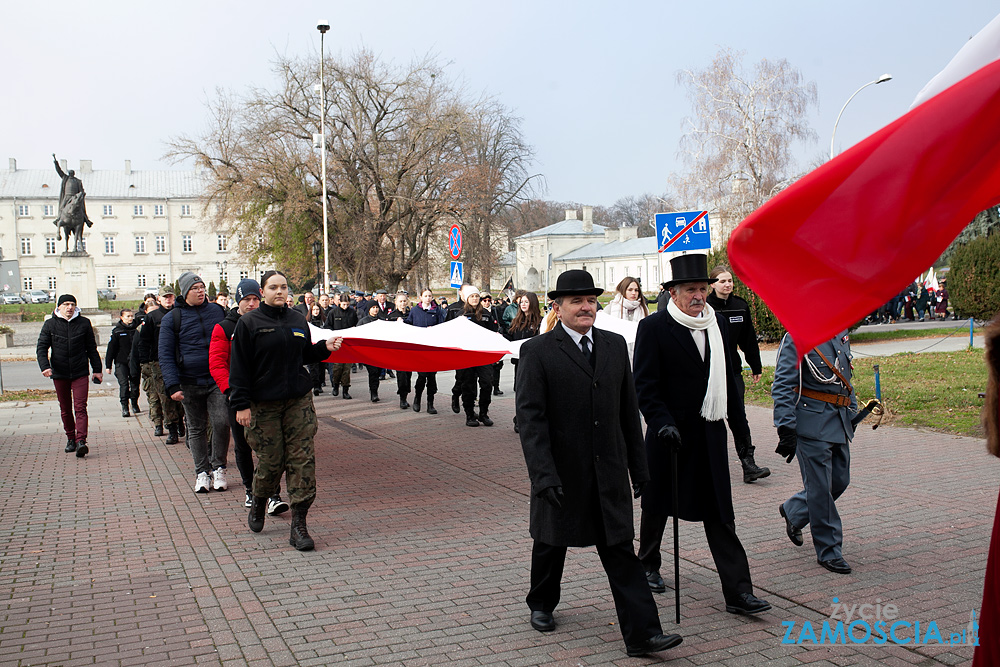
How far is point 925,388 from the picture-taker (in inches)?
551

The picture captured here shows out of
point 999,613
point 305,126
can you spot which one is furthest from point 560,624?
point 305,126

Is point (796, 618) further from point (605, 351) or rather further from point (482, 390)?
point (482, 390)

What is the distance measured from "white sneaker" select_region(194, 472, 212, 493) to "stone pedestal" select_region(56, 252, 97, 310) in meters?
32.8

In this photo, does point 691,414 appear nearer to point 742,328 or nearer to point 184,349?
point 742,328

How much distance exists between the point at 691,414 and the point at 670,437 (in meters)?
0.41

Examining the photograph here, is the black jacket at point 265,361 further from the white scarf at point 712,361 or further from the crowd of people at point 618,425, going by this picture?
the white scarf at point 712,361

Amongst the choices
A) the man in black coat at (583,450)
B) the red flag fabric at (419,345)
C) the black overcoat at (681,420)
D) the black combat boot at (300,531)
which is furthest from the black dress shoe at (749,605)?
the red flag fabric at (419,345)

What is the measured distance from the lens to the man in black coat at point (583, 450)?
4.48 meters

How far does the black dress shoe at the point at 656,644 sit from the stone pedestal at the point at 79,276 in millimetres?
38690

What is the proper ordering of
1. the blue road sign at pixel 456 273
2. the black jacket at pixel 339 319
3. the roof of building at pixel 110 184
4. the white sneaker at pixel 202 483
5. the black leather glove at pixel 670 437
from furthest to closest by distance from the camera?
the roof of building at pixel 110 184, the blue road sign at pixel 456 273, the black jacket at pixel 339 319, the white sneaker at pixel 202 483, the black leather glove at pixel 670 437

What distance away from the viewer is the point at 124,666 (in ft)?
14.7

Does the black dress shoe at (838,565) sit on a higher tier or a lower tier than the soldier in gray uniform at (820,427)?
lower

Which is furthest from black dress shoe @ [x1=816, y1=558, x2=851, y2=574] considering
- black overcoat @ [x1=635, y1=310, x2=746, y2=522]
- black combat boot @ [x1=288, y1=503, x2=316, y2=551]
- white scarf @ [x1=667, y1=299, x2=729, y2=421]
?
black combat boot @ [x1=288, y1=503, x2=316, y2=551]

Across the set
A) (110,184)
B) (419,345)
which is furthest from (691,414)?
(110,184)
